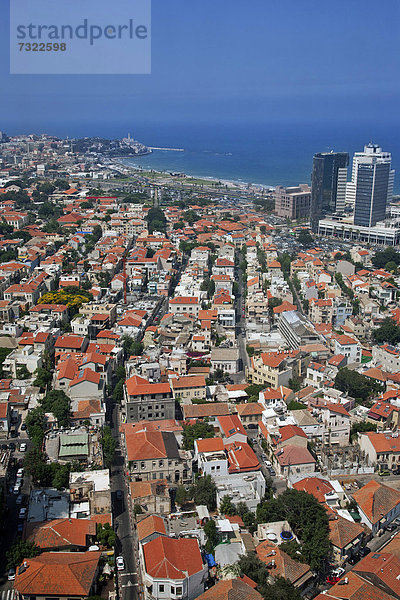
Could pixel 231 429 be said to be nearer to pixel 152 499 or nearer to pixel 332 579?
pixel 152 499

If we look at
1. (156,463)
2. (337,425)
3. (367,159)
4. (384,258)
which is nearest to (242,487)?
(156,463)

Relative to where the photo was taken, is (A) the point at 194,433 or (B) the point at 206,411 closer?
(A) the point at 194,433

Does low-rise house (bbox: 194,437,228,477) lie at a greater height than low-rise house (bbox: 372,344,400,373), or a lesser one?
lesser

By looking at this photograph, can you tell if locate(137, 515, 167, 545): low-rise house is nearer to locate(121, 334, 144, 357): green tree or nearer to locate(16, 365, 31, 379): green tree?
locate(16, 365, 31, 379): green tree

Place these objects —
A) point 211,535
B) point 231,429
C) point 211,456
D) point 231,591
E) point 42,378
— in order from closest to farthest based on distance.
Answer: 1. point 231,591
2. point 211,535
3. point 211,456
4. point 231,429
5. point 42,378

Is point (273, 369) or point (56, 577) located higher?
point (273, 369)

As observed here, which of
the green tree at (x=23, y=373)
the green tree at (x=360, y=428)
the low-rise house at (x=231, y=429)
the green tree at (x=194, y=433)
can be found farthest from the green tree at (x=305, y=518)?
the green tree at (x=23, y=373)

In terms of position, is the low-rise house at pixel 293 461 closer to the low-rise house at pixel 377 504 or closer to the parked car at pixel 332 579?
the low-rise house at pixel 377 504

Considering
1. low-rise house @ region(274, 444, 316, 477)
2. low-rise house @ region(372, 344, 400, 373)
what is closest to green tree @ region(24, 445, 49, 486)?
low-rise house @ region(274, 444, 316, 477)
